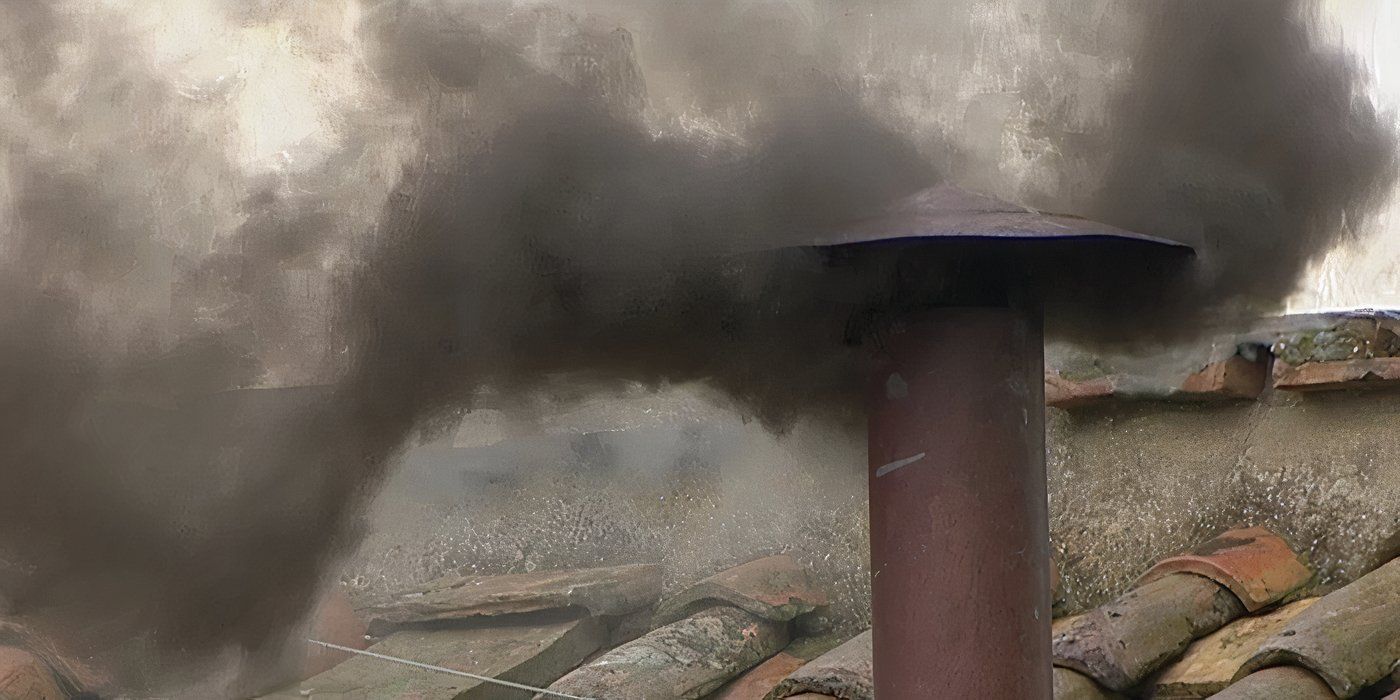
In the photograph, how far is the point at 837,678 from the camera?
305 centimetres

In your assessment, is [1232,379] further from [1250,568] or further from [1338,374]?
[1250,568]

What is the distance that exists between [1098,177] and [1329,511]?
1.53m

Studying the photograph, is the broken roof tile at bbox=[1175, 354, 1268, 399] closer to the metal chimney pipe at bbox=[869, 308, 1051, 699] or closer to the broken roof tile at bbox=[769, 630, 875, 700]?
the broken roof tile at bbox=[769, 630, 875, 700]

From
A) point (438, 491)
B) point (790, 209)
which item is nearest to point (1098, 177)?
point (790, 209)

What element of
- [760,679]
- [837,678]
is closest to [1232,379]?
[837,678]

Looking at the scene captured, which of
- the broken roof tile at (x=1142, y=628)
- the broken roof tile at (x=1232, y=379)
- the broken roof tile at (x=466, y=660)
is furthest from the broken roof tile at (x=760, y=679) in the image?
the broken roof tile at (x=1232, y=379)

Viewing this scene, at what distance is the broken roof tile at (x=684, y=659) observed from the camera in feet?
11.9

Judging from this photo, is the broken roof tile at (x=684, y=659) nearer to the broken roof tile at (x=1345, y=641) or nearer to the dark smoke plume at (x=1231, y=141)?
the broken roof tile at (x=1345, y=641)

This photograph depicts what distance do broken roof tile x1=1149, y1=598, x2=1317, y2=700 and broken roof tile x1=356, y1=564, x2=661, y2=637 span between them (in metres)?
2.20

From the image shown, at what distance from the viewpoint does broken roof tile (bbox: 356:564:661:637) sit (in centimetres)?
475

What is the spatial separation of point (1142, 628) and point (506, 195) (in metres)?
2.03

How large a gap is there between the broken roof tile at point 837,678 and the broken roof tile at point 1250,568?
3.03ft

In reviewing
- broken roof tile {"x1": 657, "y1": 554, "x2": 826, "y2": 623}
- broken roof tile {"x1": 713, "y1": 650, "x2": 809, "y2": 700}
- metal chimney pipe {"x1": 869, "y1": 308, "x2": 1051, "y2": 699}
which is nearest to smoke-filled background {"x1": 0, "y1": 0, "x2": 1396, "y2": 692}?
metal chimney pipe {"x1": 869, "y1": 308, "x2": 1051, "y2": 699}

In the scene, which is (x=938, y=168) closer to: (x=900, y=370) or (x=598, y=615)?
(x=900, y=370)
